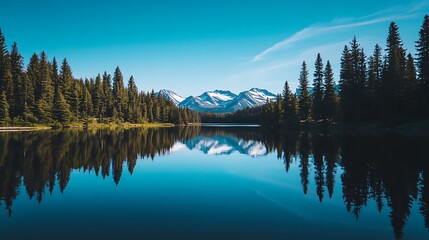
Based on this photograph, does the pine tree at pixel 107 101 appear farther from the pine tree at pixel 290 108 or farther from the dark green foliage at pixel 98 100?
the pine tree at pixel 290 108

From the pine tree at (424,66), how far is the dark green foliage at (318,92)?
87.9 feet

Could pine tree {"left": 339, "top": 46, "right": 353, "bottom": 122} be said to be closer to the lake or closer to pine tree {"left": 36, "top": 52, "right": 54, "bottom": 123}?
the lake

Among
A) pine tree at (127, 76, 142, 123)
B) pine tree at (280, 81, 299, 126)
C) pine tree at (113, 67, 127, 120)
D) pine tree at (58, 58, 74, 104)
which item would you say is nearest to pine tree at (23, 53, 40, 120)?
pine tree at (58, 58, 74, 104)

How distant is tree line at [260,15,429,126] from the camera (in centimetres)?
5506

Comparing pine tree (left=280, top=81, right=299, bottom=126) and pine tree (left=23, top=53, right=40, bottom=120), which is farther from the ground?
pine tree (left=23, top=53, right=40, bottom=120)

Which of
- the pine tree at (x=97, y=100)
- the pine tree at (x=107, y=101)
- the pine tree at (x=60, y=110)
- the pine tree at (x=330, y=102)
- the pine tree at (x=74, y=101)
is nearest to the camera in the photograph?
the pine tree at (x=330, y=102)

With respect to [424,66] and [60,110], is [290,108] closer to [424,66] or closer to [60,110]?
[424,66]

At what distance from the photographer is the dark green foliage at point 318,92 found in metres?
81.1

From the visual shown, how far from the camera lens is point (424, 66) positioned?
5422cm

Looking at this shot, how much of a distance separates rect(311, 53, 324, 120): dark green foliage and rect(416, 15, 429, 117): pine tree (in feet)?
87.9

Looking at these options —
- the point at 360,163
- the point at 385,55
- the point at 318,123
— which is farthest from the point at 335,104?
the point at 360,163

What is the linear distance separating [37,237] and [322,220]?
32.1 feet

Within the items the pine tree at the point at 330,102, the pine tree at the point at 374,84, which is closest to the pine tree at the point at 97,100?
the pine tree at the point at 330,102

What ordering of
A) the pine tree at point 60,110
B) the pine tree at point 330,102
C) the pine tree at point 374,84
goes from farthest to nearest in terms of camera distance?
the pine tree at point 60,110 → the pine tree at point 330,102 → the pine tree at point 374,84
